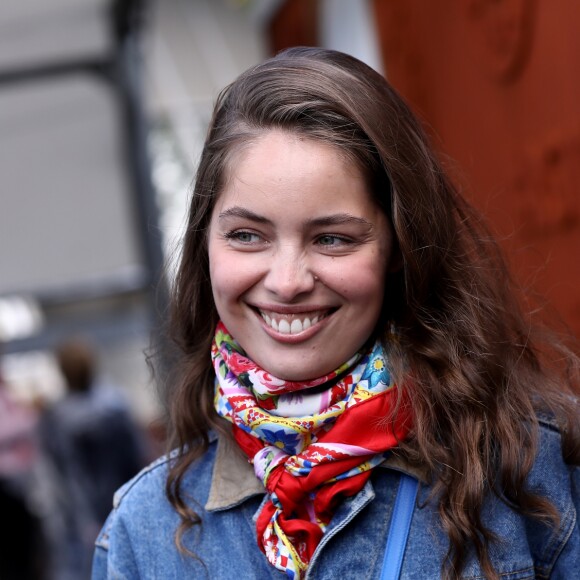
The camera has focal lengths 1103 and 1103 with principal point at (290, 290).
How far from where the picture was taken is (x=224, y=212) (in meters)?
1.97

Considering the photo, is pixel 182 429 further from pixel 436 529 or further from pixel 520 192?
pixel 520 192

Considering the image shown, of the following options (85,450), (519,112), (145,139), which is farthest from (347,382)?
(145,139)

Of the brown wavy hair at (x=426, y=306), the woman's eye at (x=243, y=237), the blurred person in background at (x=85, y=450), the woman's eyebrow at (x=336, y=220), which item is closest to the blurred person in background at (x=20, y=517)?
the blurred person in background at (x=85, y=450)

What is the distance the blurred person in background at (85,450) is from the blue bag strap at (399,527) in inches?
178

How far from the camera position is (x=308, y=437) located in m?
1.96

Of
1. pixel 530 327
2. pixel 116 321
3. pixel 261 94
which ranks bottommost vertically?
pixel 116 321

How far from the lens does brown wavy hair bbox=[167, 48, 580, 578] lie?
1.93 metres

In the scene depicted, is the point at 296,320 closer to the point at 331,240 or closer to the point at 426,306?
the point at 331,240

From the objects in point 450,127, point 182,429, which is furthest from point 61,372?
point 182,429

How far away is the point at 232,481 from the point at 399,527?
1.11 ft

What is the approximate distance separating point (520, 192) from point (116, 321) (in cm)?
643

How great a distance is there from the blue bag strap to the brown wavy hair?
0.15ft

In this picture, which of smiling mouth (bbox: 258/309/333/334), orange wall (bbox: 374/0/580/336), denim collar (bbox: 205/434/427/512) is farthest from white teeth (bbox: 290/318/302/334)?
orange wall (bbox: 374/0/580/336)

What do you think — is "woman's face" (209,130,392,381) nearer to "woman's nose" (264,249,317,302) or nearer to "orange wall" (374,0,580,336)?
"woman's nose" (264,249,317,302)
